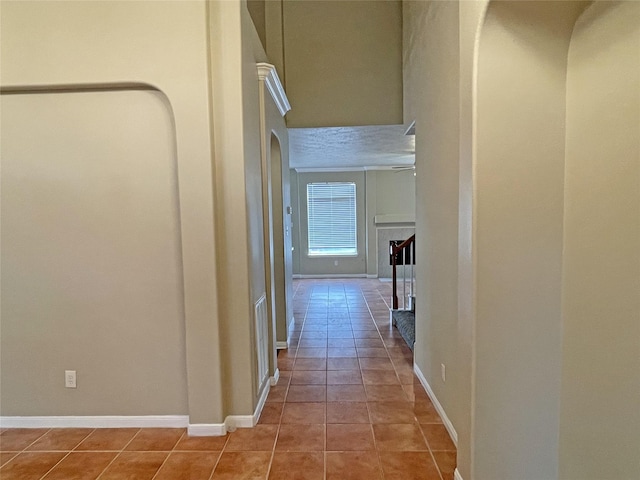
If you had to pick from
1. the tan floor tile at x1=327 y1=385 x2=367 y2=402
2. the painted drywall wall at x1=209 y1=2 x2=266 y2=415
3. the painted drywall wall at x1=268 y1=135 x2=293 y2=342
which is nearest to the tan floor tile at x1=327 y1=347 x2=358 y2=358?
the painted drywall wall at x1=268 y1=135 x2=293 y2=342

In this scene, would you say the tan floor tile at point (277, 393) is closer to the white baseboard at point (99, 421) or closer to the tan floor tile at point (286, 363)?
the tan floor tile at point (286, 363)

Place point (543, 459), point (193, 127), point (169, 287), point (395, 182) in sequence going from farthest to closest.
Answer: point (395, 182) → point (169, 287) → point (193, 127) → point (543, 459)

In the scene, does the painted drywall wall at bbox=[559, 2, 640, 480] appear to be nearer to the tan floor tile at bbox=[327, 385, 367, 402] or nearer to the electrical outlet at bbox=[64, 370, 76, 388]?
the tan floor tile at bbox=[327, 385, 367, 402]

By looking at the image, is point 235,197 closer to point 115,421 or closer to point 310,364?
point 115,421

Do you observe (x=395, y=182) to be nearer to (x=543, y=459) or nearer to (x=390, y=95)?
(x=390, y=95)

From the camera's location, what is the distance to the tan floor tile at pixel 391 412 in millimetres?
2566

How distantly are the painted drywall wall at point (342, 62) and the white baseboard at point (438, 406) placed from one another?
284 cm

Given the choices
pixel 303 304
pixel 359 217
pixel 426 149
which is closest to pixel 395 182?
pixel 359 217

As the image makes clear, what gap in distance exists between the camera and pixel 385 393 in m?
2.96

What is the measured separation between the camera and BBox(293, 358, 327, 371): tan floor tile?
3.50 metres

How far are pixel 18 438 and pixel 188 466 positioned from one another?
128cm

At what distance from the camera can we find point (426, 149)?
2.80 metres

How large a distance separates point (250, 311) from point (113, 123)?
153 cm

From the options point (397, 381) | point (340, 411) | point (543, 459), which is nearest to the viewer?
point (543, 459)
